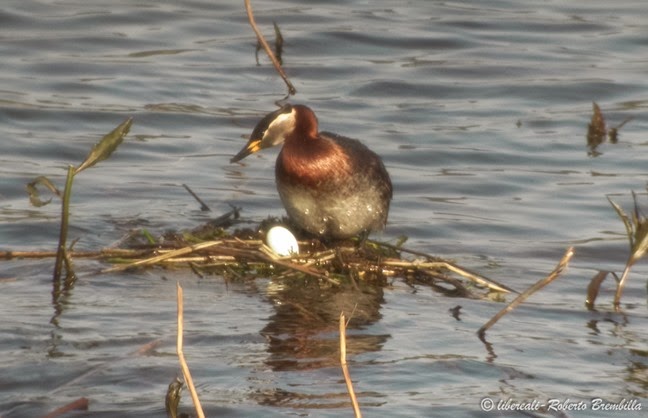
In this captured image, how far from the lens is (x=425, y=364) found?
24.4 ft

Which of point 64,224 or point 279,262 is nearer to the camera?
point 64,224

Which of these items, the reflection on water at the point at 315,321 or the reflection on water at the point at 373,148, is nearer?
the reflection on water at the point at 373,148

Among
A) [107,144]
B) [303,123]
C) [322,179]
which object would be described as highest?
[107,144]

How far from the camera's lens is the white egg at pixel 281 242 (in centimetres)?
902

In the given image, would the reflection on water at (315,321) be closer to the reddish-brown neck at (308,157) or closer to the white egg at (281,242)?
the white egg at (281,242)

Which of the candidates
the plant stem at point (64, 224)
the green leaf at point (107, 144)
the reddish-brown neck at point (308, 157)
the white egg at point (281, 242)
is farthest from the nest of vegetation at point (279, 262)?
the green leaf at point (107, 144)

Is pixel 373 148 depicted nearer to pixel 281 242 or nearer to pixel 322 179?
pixel 322 179

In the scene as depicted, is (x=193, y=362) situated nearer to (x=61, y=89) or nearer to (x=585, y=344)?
(x=585, y=344)

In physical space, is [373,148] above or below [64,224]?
below

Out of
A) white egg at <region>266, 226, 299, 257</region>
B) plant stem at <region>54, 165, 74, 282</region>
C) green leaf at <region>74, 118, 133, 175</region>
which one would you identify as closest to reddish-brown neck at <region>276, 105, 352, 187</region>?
white egg at <region>266, 226, 299, 257</region>

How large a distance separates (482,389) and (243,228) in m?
3.25

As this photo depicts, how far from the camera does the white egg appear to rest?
9023 millimetres

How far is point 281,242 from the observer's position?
29.7 feet

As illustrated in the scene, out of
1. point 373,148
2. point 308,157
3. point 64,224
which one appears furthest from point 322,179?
point 373,148
